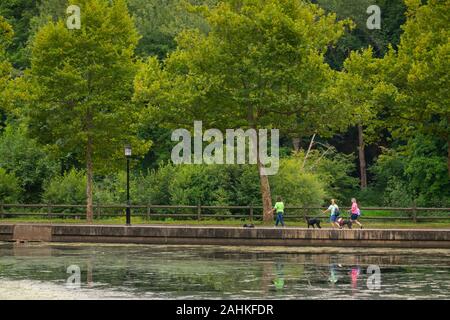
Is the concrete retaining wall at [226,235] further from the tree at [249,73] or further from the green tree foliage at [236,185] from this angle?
the green tree foliage at [236,185]

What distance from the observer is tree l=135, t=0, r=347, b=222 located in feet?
182

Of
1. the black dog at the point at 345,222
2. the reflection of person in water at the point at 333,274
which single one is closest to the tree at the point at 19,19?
the black dog at the point at 345,222

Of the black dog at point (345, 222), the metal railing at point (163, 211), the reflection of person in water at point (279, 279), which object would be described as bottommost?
the reflection of person in water at point (279, 279)

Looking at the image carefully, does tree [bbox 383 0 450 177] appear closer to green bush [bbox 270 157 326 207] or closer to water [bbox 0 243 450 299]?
green bush [bbox 270 157 326 207]

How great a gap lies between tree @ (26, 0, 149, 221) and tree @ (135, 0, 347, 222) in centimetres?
185

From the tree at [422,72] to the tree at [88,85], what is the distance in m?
13.1

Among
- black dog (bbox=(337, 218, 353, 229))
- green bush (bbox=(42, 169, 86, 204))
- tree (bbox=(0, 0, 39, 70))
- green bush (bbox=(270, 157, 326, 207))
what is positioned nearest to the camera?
black dog (bbox=(337, 218, 353, 229))

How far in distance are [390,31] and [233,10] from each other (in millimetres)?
36009

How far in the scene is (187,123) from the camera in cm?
5756

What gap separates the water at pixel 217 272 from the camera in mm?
30984

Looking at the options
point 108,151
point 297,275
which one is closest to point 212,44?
point 108,151

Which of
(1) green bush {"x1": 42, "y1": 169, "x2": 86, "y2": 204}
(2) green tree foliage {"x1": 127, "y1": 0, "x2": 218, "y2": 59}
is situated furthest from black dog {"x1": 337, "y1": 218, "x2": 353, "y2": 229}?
(2) green tree foliage {"x1": 127, "y1": 0, "x2": 218, "y2": 59}

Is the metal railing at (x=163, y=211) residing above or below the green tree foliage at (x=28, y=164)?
below
